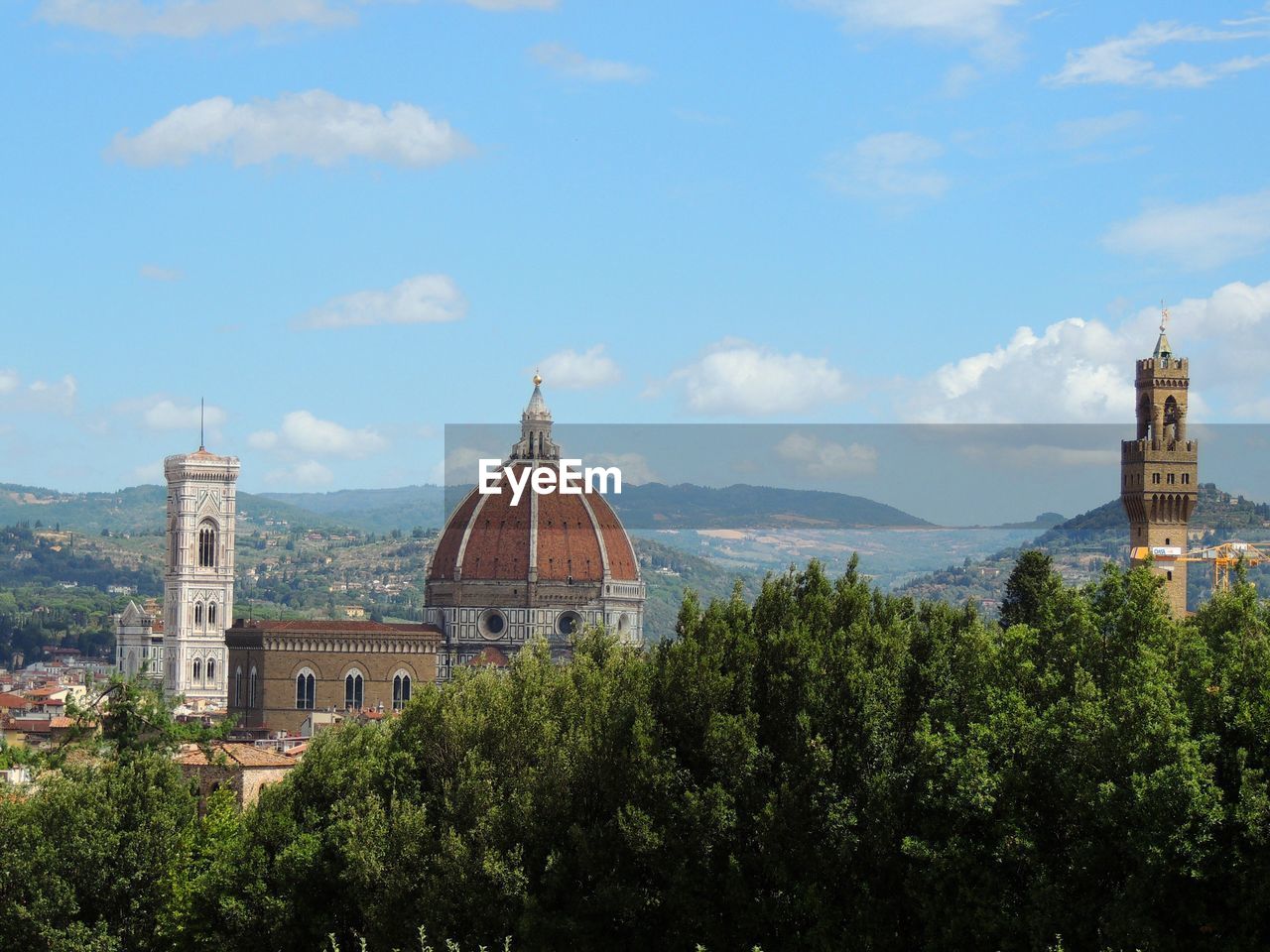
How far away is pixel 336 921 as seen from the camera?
3919 cm

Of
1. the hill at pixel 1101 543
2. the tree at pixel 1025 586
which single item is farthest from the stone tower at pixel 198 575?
the tree at pixel 1025 586

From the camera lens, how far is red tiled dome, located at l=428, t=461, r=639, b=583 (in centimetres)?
12156

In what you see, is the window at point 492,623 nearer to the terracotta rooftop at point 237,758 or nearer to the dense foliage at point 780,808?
the terracotta rooftop at point 237,758

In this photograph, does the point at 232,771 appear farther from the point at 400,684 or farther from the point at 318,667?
the point at 400,684

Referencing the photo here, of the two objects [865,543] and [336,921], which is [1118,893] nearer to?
[336,921]

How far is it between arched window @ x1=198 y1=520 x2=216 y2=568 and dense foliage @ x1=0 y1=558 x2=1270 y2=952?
108 m

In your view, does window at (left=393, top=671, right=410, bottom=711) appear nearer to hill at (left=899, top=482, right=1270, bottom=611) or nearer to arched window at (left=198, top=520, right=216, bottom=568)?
hill at (left=899, top=482, right=1270, bottom=611)

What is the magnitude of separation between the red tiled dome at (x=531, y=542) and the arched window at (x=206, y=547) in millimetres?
30126


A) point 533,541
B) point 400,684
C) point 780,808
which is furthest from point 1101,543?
point 780,808

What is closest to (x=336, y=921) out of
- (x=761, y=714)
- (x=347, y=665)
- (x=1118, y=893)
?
(x=761, y=714)

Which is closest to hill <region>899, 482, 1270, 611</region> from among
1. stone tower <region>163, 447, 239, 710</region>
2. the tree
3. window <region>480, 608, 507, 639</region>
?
window <region>480, 608, 507, 639</region>

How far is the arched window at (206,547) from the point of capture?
495 ft

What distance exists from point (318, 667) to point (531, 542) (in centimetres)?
1316

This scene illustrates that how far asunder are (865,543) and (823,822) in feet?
520
